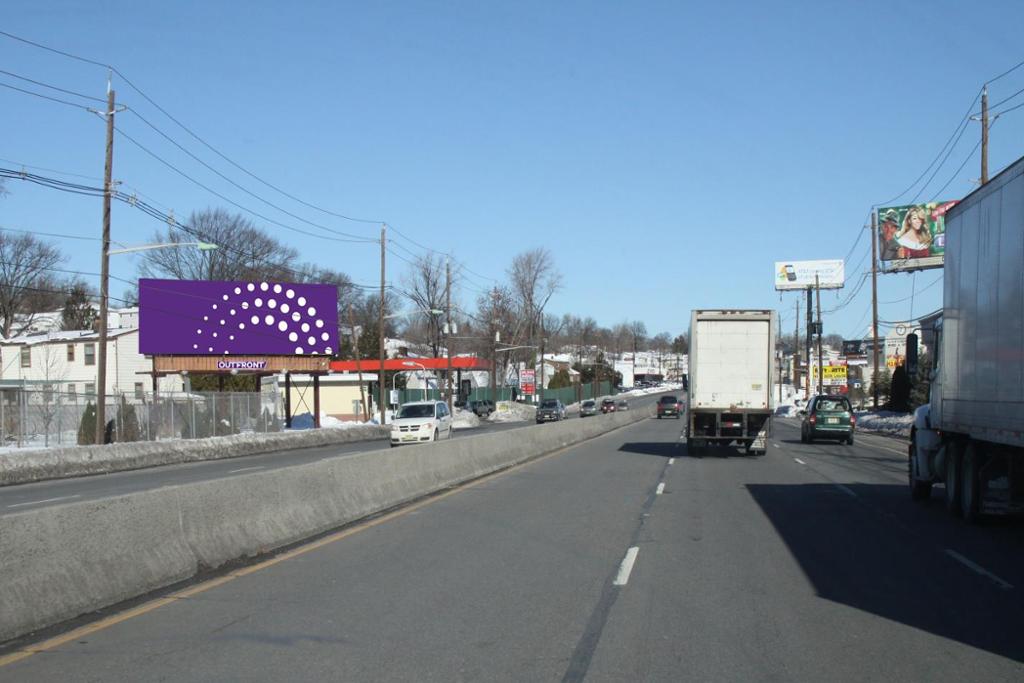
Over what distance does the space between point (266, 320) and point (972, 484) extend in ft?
153

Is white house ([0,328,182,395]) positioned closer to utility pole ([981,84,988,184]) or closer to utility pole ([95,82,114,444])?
utility pole ([95,82,114,444])

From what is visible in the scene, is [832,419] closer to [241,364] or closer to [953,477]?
[953,477]

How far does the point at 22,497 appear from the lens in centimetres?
2086

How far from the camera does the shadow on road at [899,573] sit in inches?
327

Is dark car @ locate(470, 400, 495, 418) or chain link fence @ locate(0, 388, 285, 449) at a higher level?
chain link fence @ locate(0, 388, 285, 449)

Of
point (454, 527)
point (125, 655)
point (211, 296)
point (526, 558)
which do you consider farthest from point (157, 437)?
point (125, 655)

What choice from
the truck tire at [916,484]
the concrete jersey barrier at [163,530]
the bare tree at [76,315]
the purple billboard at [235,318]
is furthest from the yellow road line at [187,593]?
the bare tree at [76,315]

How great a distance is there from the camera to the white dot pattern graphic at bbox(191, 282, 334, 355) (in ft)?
181

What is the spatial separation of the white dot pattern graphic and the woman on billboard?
140 ft

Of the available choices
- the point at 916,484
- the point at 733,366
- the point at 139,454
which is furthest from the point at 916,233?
the point at 916,484

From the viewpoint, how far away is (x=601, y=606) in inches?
350

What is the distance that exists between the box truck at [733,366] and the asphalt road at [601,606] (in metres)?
12.7

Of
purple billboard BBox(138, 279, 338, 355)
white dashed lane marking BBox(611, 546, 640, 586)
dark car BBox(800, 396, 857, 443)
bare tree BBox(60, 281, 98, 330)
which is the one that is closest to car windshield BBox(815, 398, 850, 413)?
dark car BBox(800, 396, 857, 443)

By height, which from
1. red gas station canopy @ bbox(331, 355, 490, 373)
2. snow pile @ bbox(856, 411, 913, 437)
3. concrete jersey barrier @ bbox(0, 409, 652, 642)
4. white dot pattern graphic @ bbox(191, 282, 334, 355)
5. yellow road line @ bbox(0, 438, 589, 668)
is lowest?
snow pile @ bbox(856, 411, 913, 437)
